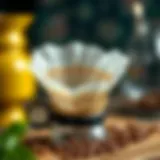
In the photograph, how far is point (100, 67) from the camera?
2.97 ft

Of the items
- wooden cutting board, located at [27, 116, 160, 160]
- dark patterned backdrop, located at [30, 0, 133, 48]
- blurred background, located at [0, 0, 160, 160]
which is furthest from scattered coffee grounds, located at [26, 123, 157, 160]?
dark patterned backdrop, located at [30, 0, 133, 48]

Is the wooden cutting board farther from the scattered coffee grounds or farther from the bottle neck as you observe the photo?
the bottle neck

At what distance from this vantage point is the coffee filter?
2.79 feet

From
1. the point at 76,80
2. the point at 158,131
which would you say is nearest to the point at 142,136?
the point at 158,131

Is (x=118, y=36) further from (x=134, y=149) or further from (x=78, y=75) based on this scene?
(x=134, y=149)

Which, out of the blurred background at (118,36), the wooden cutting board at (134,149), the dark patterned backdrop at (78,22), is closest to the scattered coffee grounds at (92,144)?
the wooden cutting board at (134,149)

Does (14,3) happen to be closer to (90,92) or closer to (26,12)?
(26,12)

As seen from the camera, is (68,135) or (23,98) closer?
(68,135)

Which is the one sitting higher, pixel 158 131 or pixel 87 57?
pixel 87 57

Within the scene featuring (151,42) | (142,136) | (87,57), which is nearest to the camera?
(142,136)

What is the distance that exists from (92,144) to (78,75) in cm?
14

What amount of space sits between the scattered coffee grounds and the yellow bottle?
0.10 meters

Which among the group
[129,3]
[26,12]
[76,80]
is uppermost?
[129,3]

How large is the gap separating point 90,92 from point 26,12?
20 cm
